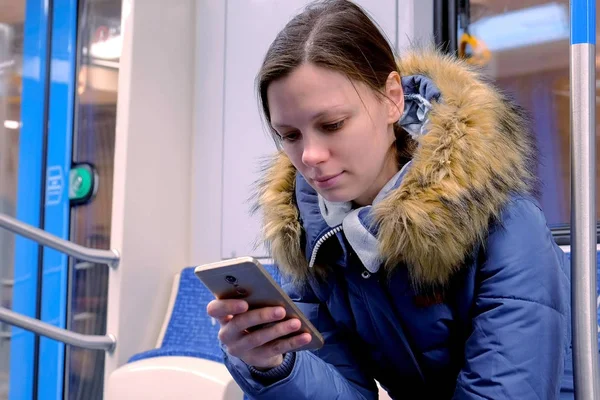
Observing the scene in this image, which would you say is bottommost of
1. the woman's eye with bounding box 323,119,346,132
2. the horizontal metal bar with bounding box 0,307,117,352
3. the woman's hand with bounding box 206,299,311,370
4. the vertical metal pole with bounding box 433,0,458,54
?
the horizontal metal bar with bounding box 0,307,117,352

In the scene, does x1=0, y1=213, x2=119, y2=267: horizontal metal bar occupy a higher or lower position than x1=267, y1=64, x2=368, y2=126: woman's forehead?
lower

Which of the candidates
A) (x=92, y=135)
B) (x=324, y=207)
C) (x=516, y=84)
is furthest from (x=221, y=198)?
(x=324, y=207)

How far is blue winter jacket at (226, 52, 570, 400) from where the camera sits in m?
1.33

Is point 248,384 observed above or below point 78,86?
below

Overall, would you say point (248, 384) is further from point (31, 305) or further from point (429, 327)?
point (31, 305)

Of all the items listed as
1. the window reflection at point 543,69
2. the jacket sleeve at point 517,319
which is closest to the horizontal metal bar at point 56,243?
the window reflection at point 543,69

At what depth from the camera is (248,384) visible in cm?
146

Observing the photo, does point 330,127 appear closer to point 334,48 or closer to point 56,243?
point 334,48

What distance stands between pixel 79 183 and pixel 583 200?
284 centimetres

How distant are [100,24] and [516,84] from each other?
2.08 meters

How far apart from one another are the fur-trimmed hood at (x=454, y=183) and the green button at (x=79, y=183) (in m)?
2.36

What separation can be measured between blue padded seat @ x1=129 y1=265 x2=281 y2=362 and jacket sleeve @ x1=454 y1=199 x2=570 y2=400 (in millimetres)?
1781

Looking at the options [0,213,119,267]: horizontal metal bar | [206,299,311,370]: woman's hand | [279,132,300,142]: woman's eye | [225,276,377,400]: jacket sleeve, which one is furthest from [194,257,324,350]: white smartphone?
[0,213,119,267]: horizontal metal bar

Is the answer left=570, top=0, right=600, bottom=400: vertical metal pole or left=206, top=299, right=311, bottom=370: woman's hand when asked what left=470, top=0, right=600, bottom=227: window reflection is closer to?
left=570, top=0, right=600, bottom=400: vertical metal pole
